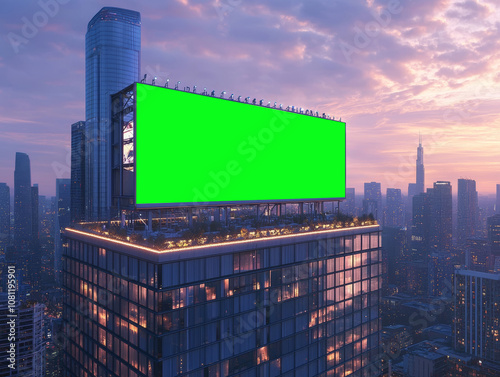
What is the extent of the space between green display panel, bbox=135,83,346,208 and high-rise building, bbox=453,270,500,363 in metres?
134

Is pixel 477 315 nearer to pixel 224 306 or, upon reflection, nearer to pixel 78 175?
pixel 224 306

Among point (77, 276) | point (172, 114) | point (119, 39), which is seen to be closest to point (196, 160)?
point (172, 114)

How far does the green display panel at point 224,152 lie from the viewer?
3272 centimetres

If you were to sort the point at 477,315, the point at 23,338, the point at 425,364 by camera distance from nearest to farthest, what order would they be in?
the point at 23,338 < the point at 425,364 < the point at 477,315

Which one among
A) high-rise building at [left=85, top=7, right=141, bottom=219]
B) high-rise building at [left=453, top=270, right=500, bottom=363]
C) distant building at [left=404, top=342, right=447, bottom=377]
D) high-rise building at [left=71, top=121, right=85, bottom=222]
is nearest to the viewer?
distant building at [left=404, top=342, right=447, bottom=377]

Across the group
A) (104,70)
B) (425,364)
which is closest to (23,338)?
(104,70)

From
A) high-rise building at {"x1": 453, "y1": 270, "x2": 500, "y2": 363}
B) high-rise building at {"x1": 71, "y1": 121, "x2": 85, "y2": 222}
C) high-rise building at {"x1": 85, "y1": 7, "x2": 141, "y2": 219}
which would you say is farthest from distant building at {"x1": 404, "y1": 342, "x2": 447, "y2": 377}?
high-rise building at {"x1": 71, "y1": 121, "x2": 85, "y2": 222}

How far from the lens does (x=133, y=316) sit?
29.7 m

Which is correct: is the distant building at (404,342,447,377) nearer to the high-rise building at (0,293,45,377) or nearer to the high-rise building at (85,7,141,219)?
the high-rise building at (0,293,45,377)

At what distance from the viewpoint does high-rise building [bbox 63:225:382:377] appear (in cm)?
→ 2809

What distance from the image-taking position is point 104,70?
148m

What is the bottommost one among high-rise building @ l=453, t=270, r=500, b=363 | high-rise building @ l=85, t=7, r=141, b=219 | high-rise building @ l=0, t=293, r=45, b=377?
high-rise building @ l=453, t=270, r=500, b=363

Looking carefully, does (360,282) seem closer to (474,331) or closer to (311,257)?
(311,257)

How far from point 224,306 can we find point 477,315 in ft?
525
